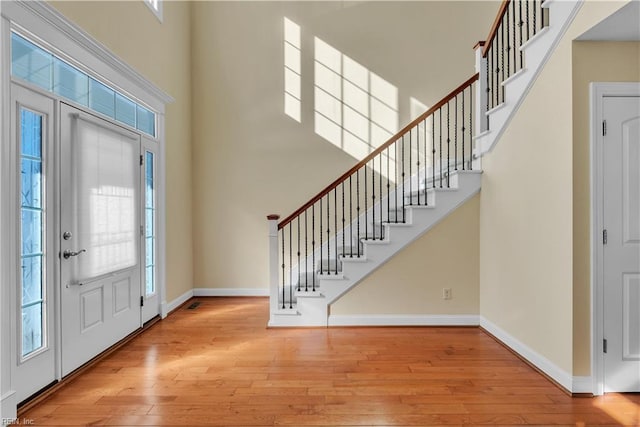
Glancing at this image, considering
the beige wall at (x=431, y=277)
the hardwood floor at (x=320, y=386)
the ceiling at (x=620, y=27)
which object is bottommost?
the hardwood floor at (x=320, y=386)

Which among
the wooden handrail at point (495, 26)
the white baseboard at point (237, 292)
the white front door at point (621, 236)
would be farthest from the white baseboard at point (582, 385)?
the white baseboard at point (237, 292)

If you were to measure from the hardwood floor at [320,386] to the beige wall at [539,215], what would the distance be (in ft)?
1.29

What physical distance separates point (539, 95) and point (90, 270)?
13.5 feet

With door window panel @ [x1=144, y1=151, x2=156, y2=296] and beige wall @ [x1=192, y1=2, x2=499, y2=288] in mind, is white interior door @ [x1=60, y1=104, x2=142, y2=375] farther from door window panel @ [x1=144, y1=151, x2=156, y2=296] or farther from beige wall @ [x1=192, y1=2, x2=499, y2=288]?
beige wall @ [x1=192, y1=2, x2=499, y2=288]

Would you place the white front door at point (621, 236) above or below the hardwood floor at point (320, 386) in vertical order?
above

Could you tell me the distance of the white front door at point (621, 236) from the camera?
2658 mm

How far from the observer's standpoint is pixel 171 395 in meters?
2.69

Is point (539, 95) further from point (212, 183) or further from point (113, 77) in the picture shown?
point (212, 183)

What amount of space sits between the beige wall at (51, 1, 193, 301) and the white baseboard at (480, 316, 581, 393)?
400 centimetres

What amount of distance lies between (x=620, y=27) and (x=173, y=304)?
17.6 feet

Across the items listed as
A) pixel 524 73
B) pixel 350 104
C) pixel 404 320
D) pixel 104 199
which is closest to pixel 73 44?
pixel 104 199

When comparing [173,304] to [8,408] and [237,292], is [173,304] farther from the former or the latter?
[8,408]

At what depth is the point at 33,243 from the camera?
2646mm

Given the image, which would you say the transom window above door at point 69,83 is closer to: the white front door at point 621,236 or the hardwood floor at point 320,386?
the hardwood floor at point 320,386
